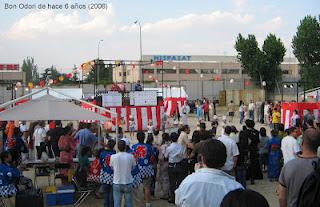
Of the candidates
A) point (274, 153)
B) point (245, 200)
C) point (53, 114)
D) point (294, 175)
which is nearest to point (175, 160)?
point (53, 114)

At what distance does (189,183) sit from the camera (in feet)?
9.34

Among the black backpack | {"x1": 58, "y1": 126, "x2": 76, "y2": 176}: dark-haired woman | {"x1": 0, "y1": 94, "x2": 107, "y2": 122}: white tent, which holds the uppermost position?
{"x1": 0, "y1": 94, "x2": 107, "y2": 122}: white tent

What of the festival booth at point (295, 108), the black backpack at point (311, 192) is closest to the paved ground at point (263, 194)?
the black backpack at point (311, 192)

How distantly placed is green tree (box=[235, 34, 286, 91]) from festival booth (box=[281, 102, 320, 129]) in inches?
1099

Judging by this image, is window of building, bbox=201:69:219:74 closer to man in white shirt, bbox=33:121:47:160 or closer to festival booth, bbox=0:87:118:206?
man in white shirt, bbox=33:121:47:160

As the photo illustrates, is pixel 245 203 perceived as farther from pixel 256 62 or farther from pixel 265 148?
pixel 256 62

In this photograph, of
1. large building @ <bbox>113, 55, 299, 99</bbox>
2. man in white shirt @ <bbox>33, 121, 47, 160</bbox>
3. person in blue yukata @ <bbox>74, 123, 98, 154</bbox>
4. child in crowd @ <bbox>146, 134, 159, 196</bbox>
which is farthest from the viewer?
large building @ <bbox>113, 55, 299, 99</bbox>

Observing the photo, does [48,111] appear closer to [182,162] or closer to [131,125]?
[182,162]

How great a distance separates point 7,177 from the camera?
23.8 feet

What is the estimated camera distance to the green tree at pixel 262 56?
4716 centimetres

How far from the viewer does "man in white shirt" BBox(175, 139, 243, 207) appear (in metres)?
2.80

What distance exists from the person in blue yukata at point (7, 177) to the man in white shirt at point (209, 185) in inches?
205

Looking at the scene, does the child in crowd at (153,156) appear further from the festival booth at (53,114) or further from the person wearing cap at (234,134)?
the person wearing cap at (234,134)

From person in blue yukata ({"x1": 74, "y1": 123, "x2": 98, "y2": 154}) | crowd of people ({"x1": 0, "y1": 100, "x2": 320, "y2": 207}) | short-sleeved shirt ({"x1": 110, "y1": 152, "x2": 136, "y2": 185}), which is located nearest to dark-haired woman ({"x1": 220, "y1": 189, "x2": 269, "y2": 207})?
crowd of people ({"x1": 0, "y1": 100, "x2": 320, "y2": 207})
